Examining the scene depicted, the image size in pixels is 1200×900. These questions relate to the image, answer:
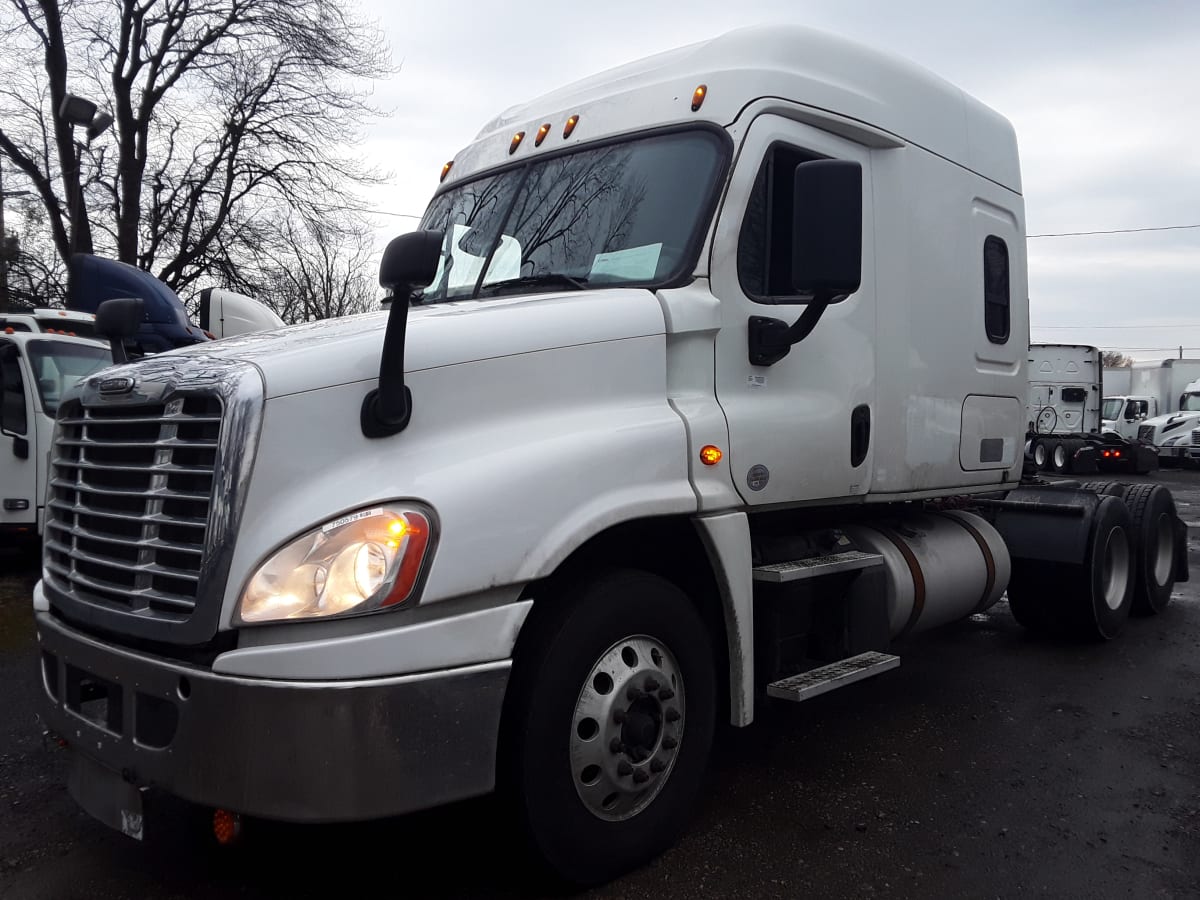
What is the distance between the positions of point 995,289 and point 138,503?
15.3 feet

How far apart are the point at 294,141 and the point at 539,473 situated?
79.7 ft

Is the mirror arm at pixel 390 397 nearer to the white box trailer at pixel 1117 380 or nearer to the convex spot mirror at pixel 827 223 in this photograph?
the convex spot mirror at pixel 827 223

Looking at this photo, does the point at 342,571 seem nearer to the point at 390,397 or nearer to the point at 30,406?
the point at 390,397

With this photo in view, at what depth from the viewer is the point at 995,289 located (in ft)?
18.1

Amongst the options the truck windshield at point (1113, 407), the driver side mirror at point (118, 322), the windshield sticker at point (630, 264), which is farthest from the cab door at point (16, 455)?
the truck windshield at point (1113, 407)

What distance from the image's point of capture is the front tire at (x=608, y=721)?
2873 millimetres

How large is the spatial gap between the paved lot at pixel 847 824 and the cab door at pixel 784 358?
4.15 feet

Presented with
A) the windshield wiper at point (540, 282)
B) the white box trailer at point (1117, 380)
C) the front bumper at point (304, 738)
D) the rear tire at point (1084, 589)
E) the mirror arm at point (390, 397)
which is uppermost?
the white box trailer at point (1117, 380)

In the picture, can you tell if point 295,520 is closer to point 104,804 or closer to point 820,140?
point 104,804

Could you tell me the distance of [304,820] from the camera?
2514mm

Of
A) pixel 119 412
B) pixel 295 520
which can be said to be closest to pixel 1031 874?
pixel 295 520

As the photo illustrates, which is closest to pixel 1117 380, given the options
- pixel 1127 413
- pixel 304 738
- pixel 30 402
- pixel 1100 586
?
pixel 1127 413

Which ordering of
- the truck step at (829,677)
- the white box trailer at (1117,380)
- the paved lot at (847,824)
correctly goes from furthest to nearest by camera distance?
the white box trailer at (1117,380) < the truck step at (829,677) < the paved lot at (847,824)

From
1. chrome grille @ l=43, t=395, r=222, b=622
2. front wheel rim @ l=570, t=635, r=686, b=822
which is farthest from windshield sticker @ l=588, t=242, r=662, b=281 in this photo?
chrome grille @ l=43, t=395, r=222, b=622
